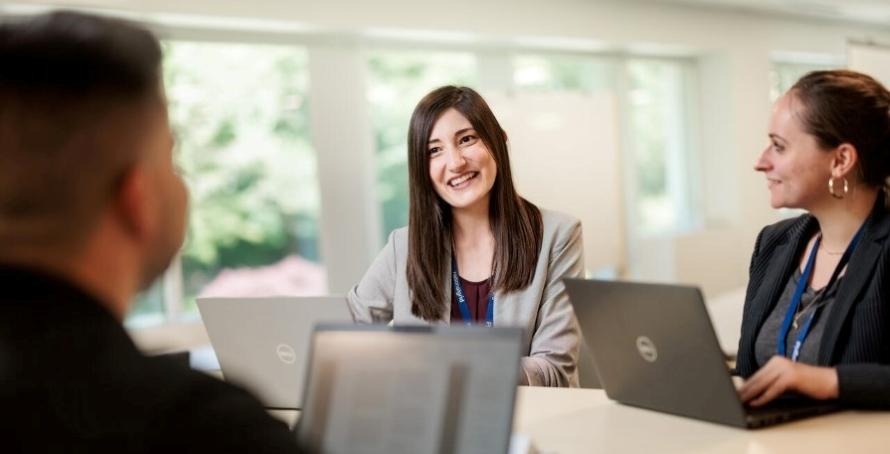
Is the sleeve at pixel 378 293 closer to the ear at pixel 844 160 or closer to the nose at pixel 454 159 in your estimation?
the nose at pixel 454 159

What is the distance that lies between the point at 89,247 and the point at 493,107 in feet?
16.8

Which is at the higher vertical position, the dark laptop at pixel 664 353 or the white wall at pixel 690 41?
the white wall at pixel 690 41

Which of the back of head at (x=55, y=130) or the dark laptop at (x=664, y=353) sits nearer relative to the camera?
the back of head at (x=55, y=130)

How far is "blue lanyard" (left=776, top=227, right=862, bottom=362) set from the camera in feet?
6.89

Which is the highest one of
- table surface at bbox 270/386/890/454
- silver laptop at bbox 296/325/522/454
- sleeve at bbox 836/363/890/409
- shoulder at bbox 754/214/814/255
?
shoulder at bbox 754/214/814/255

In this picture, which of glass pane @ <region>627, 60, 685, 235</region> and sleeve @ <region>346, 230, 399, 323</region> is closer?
sleeve @ <region>346, 230, 399, 323</region>

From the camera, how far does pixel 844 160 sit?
7.19ft

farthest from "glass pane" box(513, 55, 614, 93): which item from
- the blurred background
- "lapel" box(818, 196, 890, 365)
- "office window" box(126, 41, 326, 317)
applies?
"lapel" box(818, 196, 890, 365)

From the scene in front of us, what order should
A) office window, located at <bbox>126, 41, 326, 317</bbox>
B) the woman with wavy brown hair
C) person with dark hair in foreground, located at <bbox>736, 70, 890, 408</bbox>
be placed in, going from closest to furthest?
person with dark hair in foreground, located at <bbox>736, 70, 890, 408</bbox>, the woman with wavy brown hair, office window, located at <bbox>126, 41, 326, 317</bbox>

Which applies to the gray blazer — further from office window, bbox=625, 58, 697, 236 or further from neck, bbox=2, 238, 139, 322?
office window, bbox=625, 58, 697, 236

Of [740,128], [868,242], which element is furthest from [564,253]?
[740,128]

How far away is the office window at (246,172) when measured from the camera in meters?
4.94

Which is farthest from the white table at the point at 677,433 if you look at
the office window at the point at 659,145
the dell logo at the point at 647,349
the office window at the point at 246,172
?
the office window at the point at 659,145

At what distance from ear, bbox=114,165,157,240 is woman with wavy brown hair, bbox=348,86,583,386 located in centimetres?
175
